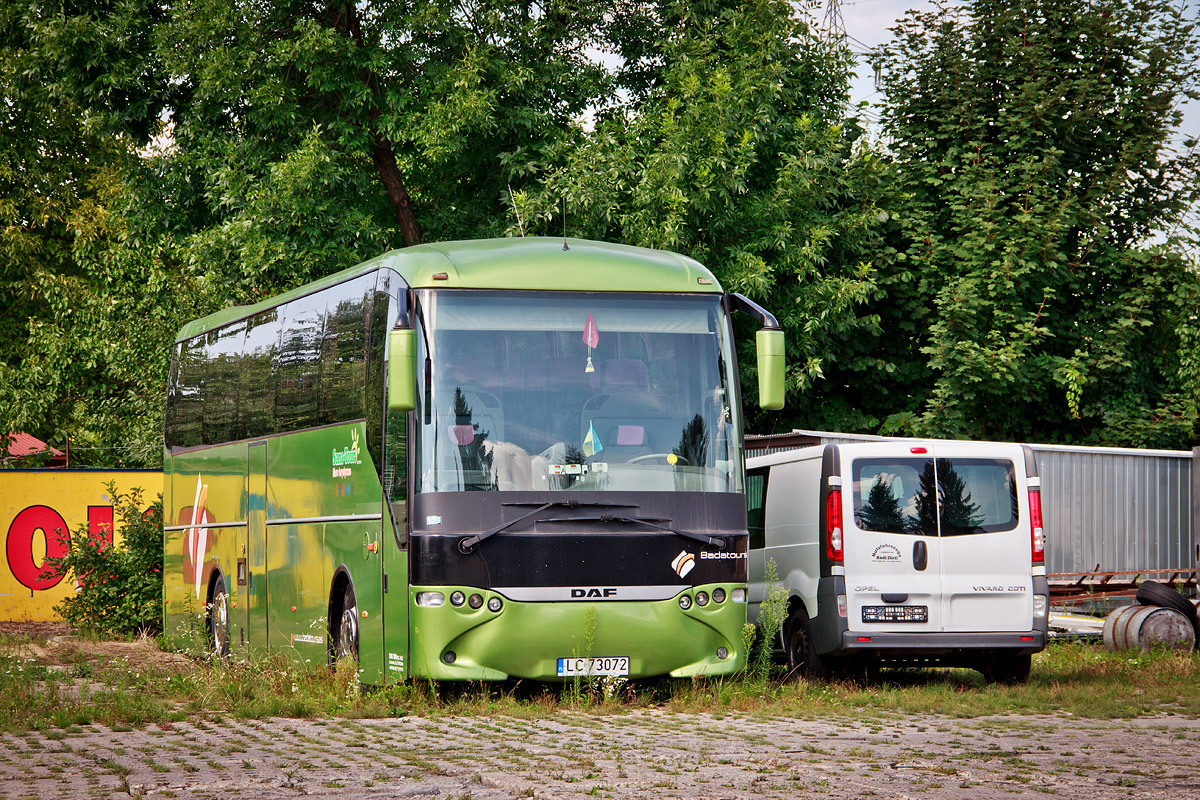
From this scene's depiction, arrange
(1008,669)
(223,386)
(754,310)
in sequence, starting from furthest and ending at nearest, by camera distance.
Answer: (223,386), (1008,669), (754,310)

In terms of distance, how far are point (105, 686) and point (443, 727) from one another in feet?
15.6

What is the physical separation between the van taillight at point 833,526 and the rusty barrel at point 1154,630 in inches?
166

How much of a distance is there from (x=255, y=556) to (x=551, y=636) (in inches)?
214

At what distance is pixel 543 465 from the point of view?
451 inches

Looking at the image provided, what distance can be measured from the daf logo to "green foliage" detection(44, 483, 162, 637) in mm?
11906

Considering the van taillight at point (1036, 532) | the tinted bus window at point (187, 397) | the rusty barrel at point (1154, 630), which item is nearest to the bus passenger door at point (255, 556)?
the tinted bus window at point (187, 397)

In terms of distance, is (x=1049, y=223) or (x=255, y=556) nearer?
(x=255, y=556)

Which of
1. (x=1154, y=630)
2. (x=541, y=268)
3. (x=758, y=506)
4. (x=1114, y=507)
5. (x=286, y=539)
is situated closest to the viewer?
(x=541, y=268)

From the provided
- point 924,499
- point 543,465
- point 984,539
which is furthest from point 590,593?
point 984,539

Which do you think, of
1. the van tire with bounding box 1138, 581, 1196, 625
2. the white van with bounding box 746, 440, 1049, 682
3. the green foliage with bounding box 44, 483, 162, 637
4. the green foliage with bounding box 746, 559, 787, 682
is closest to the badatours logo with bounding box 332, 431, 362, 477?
the green foliage with bounding box 746, 559, 787, 682

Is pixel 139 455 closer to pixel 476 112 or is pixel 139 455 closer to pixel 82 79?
pixel 82 79

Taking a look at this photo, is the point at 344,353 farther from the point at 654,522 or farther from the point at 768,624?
the point at 768,624

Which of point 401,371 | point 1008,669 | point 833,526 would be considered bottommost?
point 1008,669

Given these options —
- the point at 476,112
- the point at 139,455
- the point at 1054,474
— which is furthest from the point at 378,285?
the point at 139,455
